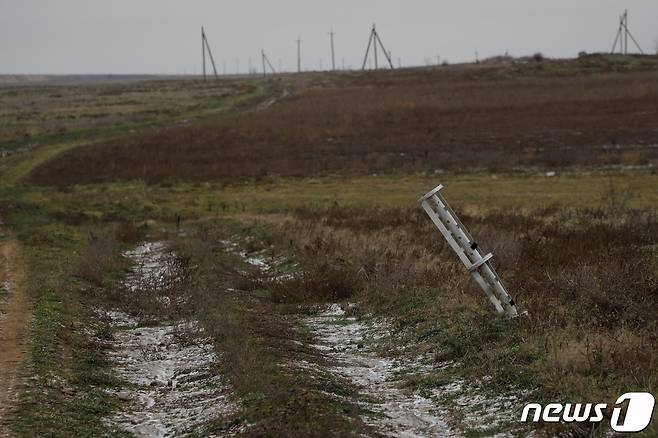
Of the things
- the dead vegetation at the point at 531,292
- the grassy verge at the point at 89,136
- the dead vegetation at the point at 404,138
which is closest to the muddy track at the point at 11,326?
the dead vegetation at the point at 531,292

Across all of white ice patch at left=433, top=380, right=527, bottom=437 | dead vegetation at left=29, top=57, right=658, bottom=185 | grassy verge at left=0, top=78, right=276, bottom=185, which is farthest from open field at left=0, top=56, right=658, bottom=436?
grassy verge at left=0, top=78, right=276, bottom=185

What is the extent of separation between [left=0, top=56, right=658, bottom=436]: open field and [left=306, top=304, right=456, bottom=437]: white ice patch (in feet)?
0.13

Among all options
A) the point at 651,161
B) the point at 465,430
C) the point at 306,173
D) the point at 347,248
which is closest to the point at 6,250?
the point at 347,248

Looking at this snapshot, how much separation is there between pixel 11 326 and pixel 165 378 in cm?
330

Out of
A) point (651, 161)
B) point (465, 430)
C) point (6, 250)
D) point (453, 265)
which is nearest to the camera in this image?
point (465, 430)

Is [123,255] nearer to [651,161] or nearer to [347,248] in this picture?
[347,248]

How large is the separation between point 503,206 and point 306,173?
15542mm

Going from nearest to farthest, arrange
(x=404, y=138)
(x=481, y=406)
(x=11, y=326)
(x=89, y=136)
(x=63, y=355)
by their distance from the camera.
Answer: (x=481, y=406), (x=63, y=355), (x=11, y=326), (x=404, y=138), (x=89, y=136)

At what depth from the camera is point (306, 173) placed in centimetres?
4053

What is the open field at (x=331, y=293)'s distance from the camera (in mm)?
9469

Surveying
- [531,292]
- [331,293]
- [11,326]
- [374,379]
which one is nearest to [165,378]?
[374,379]

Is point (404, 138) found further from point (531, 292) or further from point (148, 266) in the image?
point (531, 292)

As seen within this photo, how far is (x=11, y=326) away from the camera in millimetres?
13438

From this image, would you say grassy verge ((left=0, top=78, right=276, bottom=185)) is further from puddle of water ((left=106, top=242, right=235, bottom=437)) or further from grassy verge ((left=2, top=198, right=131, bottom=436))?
puddle of water ((left=106, top=242, right=235, bottom=437))
